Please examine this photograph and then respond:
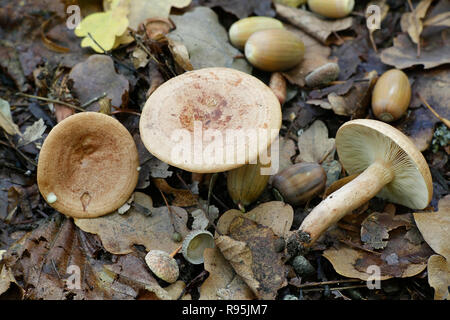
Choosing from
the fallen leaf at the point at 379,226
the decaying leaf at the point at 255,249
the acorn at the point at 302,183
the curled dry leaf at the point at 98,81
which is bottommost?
the decaying leaf at the point at 255,249

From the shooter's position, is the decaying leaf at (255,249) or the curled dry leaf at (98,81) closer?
the decaying leaf at (255,249)

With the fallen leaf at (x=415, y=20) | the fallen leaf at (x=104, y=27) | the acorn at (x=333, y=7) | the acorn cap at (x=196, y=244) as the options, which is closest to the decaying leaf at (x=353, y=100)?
the fallen leaf at (x=415, y=20)

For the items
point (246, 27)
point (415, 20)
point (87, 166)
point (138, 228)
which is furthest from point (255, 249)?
point (415, 20)

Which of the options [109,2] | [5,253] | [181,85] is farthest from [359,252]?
[109,2]

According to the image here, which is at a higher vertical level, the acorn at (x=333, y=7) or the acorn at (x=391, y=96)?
the acorn at (x=333, y=7)

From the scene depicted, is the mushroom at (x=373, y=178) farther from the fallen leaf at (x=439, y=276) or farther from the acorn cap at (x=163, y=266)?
the acorn cap at (x=163, y=266)

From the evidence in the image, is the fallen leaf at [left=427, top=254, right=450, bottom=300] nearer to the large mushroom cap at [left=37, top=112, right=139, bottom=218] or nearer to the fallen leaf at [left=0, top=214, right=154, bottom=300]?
the fallen leaf at [left=0, top=214, right=154, bottom=300]

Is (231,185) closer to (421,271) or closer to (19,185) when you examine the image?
(421,271)
